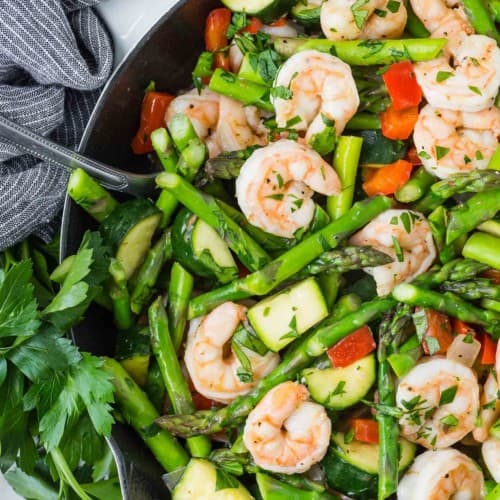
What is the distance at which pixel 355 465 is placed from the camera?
3172 mm

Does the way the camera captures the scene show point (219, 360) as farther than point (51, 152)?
No

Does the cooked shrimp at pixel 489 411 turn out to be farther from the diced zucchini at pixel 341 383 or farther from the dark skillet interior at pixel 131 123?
the dark skillet interior at pixel 131 123

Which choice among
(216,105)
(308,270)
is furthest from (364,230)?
(216,105)

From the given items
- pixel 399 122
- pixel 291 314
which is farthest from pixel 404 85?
pixel 291 314

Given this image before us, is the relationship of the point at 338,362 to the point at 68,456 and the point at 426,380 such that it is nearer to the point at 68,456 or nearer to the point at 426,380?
the point at 426,380

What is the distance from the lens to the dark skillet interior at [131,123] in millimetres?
3273

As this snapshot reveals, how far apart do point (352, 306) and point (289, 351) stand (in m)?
0.31

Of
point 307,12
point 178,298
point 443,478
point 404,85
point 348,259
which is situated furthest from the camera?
point 307,12

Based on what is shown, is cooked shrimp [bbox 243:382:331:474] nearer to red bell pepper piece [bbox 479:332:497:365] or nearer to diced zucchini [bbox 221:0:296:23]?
red bell pepper piece [bbox 479:332:497:365]

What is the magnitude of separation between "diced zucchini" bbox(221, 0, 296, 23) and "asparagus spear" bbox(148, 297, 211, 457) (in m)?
1.26

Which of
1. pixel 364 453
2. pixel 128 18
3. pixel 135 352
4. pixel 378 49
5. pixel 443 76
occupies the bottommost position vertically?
pixel 364 453

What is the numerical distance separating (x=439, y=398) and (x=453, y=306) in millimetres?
365

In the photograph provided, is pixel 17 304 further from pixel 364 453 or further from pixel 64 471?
pixel 364 453

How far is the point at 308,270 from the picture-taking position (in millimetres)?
3242
